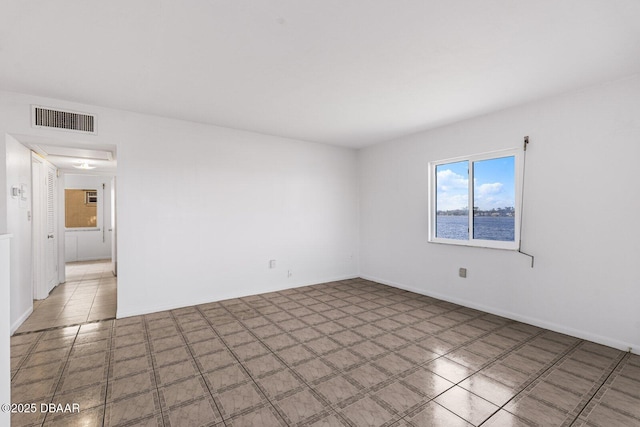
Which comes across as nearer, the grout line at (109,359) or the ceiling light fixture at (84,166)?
the grout line at (109,359)

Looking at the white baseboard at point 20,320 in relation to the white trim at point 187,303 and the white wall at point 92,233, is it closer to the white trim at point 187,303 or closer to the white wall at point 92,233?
the white trim at point 187,303

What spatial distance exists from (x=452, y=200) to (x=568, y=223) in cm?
148

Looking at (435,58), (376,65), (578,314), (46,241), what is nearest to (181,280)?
(46,241)

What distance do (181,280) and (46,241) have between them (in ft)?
8.40

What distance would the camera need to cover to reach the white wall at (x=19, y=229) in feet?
10.5

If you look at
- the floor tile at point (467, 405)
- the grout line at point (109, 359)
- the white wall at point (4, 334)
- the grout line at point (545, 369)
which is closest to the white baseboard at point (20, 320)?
the grout line at point (109, 359)

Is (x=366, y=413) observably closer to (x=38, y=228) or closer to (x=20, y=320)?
(x=20, y=320)

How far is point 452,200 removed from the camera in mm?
4480

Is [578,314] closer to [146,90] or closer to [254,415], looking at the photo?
[254,415]

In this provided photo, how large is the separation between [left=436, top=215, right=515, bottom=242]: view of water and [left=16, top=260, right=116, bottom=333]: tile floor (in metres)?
4.70

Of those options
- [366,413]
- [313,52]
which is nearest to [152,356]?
[366,413]

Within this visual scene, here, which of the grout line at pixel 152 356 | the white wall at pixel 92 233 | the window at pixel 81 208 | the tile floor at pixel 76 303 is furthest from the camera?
the window at pixel 81 208

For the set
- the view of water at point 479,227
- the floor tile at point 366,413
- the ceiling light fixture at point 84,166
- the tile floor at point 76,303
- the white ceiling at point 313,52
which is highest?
the white ceiling at point 313,52

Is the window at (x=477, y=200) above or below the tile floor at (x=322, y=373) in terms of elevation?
above
